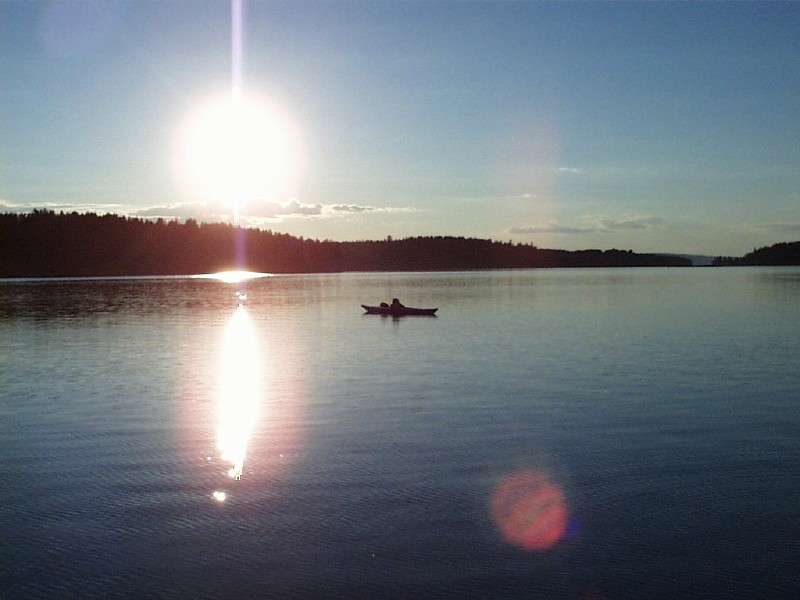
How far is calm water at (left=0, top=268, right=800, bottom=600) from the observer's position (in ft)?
31.7

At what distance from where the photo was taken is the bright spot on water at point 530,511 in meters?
10.9

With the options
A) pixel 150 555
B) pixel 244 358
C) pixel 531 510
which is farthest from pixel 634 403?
pixel 244 358

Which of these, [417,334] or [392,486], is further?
[417,334]

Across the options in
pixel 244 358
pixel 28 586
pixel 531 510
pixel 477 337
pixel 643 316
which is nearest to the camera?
pixel 28 586

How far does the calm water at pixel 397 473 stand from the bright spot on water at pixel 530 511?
0.12 meters

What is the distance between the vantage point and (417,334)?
138 feet

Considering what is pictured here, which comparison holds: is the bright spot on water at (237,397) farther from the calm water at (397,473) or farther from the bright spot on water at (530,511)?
the bright spot on water at (530,511)

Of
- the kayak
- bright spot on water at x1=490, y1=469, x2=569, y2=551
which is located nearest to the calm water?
bright spot on water at x1=490, y1=469, x2=569, y2=551

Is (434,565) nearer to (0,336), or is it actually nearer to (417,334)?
(417,334)

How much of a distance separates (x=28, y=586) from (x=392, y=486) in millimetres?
5679

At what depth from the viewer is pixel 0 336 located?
40844 mm

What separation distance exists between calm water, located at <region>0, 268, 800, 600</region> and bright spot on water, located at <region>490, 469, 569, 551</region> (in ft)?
0.38

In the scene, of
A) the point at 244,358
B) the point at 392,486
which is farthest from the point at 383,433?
the point at 244,358

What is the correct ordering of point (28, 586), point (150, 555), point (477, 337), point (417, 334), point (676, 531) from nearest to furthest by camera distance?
point (28, 586) → point (150, 555) → point (676, 531) → point (477, 337) → point (417, 334)
